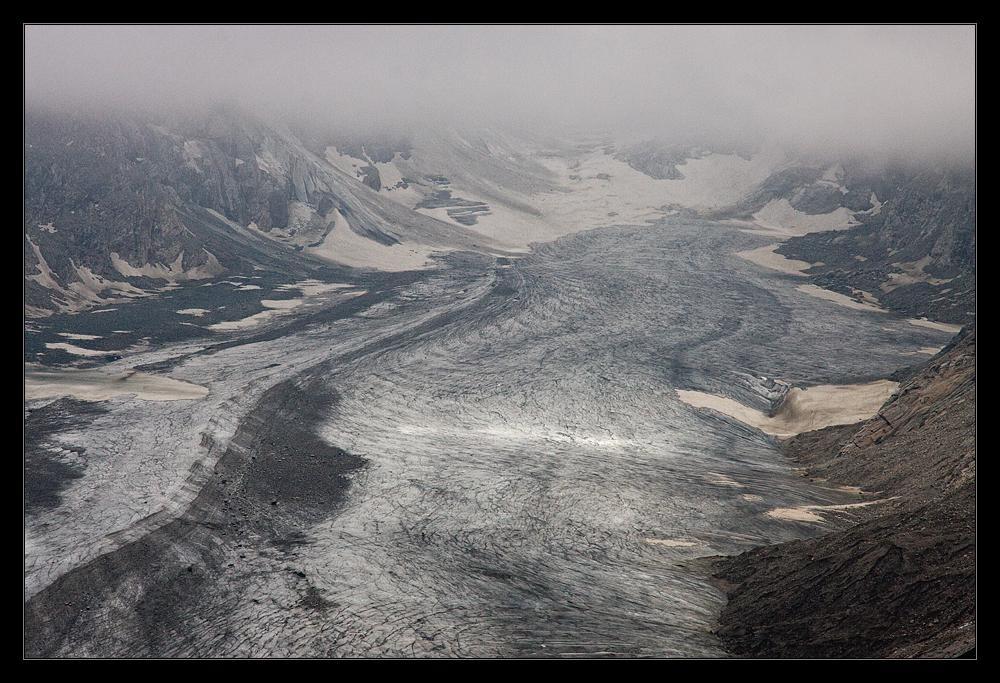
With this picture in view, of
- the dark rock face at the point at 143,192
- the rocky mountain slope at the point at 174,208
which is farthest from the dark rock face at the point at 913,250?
the dark rock face at the point at 143,192

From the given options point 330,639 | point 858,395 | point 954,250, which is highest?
point 954,250

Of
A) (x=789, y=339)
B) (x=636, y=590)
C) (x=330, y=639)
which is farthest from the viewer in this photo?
(x=789, y=339)

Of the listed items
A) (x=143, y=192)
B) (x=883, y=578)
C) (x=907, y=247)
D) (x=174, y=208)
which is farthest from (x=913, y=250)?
(x=143, y=192)

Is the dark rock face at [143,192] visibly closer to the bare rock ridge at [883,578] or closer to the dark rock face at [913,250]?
the bare rock ridge at [883,578]

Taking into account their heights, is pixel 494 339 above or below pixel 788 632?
above

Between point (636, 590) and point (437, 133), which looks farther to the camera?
point (437, 133)

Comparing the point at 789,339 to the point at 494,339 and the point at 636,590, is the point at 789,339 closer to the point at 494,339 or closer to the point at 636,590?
the point at 494,339

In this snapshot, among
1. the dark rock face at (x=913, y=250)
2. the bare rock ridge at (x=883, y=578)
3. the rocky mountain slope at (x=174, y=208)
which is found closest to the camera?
the bare rock ridge at (x=883, y=578)

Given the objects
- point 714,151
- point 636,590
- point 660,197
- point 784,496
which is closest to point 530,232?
point 660,197
